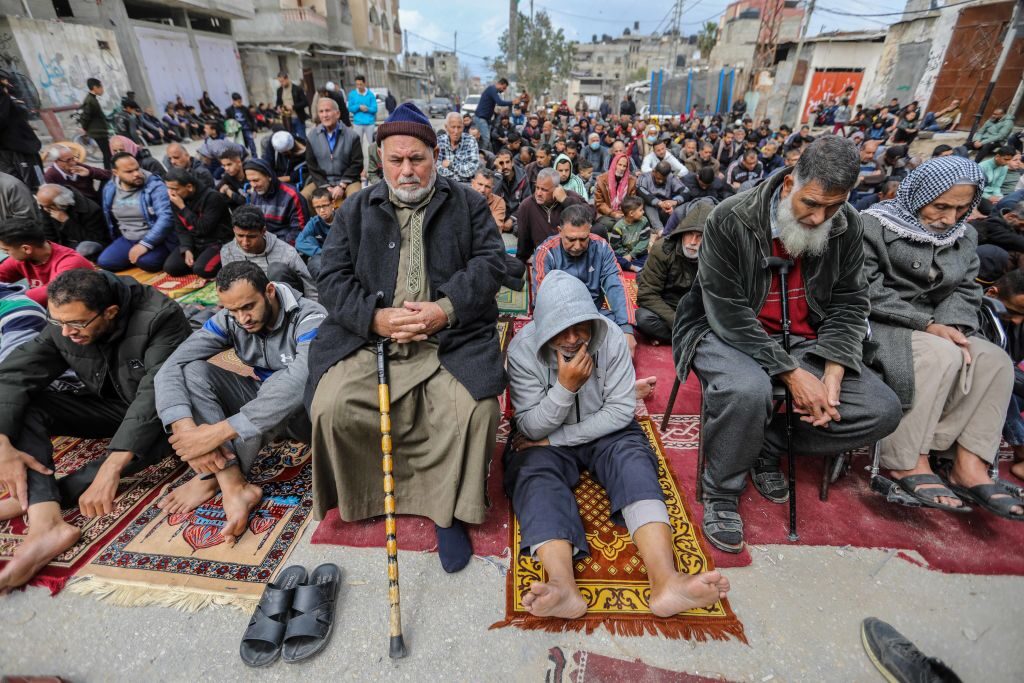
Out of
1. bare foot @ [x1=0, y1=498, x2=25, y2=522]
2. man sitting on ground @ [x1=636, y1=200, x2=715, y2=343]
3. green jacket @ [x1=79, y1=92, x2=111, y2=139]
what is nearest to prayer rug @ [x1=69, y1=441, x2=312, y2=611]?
bare foot @ [x1=0, y1=498, x2=25, y2=522]

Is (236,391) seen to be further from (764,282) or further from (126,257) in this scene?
(126,257)

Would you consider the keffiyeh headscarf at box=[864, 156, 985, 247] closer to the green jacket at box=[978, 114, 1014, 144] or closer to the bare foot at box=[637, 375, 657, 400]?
the bare foot at box=[637, 375, 657, 400]

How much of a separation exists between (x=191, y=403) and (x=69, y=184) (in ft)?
17.4

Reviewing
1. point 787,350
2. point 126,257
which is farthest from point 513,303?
point 126,257

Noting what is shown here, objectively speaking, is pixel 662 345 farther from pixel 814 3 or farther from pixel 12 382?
pixel 814 3

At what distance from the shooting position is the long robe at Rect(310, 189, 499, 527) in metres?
2.26

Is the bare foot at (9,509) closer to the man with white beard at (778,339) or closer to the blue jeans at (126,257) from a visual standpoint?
the man with white beard at (778,339)

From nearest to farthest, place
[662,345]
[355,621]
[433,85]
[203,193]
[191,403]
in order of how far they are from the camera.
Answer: [355,621] < [191,403] < [662,345] < [203,193] < [433,85]

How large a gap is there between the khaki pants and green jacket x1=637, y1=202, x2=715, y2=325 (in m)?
1.84

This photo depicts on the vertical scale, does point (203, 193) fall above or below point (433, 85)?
below

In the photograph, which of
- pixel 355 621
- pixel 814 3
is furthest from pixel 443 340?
pixel 814 3

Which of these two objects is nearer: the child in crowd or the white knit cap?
the child in crowd

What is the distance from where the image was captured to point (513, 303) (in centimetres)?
525

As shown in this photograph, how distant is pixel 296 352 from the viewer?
279cm
